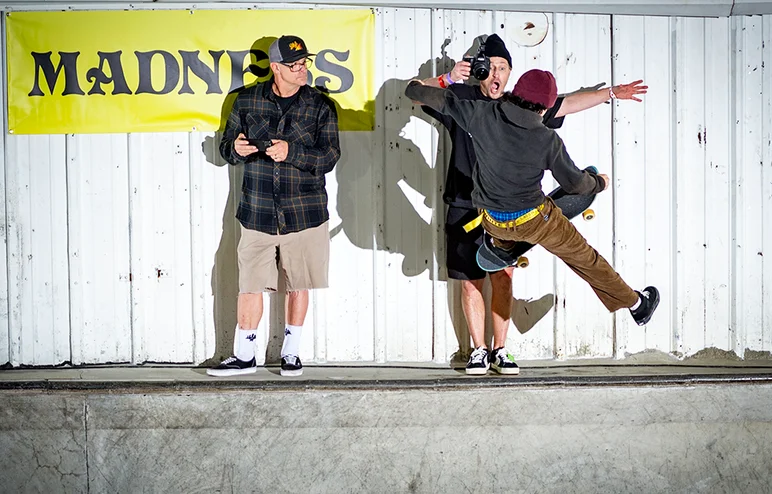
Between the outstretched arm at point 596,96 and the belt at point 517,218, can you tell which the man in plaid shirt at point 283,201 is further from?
the outstretched arm at point 596,96

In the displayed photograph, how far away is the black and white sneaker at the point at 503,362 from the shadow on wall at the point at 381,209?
0.41 m

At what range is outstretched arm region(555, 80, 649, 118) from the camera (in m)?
5.26

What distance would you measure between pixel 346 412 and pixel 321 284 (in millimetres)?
872

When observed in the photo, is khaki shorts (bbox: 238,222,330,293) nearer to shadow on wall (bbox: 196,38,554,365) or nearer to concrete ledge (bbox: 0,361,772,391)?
shadow on wall (bbox: 196,38,554,365)

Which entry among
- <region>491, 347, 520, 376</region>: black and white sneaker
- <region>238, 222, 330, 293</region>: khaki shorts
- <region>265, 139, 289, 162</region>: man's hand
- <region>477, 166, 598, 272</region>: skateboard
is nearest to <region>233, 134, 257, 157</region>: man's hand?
<region>265, 139, 289, 162</region>: man's hand

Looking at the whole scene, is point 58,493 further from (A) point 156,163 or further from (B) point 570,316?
(B) point 570,316

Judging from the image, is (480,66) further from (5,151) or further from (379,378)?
(5,151)

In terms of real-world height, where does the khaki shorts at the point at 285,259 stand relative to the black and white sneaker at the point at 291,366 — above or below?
above

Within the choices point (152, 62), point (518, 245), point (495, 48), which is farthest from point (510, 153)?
point (152, 62)

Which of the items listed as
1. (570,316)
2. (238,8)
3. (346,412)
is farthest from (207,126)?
(570,316)

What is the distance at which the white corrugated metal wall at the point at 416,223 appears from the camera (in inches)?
234

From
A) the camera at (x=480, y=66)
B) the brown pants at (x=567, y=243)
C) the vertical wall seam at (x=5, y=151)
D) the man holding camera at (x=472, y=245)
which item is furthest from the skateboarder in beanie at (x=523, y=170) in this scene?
the vertical wall seam at (x=5, y=151)

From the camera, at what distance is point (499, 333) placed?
564 cm

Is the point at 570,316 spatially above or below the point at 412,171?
below
